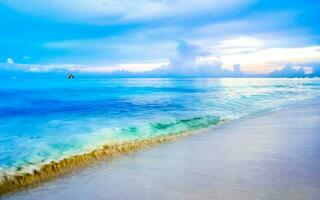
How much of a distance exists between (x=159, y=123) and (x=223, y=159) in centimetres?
831

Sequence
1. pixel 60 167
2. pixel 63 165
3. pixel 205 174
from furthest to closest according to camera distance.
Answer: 1. pixel 63 165
2. pixel 60 167
3. pixel 205 174

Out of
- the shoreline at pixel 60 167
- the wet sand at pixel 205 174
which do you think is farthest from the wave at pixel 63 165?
the wet sand at pixel 205 174

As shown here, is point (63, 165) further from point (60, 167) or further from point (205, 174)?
point (205, 174)

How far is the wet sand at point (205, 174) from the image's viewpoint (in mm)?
5648

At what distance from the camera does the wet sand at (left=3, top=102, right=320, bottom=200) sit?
222 inches

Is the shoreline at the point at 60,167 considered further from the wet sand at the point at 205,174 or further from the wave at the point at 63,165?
the wet sand at the point at 205,174

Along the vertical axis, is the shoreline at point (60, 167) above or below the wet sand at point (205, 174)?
below

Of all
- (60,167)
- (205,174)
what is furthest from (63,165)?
(205,174)

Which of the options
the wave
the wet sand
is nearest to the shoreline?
the wave

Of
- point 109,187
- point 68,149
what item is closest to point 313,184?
point 109,187

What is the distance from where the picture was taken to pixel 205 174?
21.7 ft

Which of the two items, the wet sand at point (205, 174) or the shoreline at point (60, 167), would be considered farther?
the shoreline at point (60, 167)

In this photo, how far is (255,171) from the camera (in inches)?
263

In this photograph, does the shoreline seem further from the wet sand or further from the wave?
the wet sand
